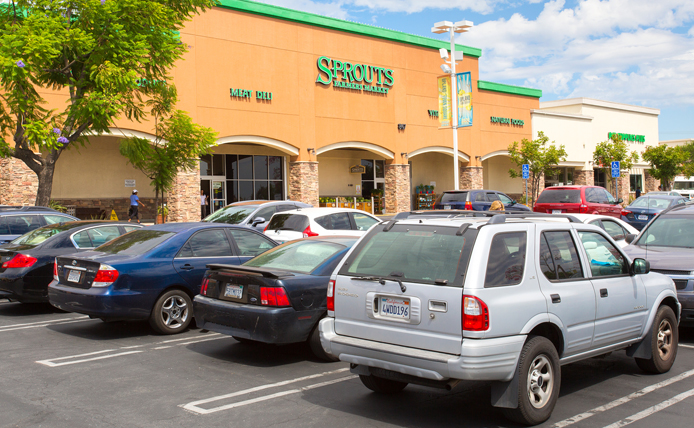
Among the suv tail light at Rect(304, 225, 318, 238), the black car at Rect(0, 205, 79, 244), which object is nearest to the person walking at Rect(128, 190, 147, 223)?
the black car at Rect(0, 205, 79, 244)

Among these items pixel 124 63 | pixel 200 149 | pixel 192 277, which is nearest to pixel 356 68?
pixel 200 149

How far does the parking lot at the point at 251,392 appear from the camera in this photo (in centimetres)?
528

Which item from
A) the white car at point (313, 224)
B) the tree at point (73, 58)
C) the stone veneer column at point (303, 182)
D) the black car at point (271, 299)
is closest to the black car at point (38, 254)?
the white car at point (313, 224)

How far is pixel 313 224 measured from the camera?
42.2 feet

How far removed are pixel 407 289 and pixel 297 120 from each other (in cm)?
2725

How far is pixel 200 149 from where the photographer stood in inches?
830

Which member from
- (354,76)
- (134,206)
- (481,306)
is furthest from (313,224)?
(354,76)

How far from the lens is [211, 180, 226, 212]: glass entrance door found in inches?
1264

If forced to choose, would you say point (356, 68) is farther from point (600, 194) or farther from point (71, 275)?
point (71, 275)

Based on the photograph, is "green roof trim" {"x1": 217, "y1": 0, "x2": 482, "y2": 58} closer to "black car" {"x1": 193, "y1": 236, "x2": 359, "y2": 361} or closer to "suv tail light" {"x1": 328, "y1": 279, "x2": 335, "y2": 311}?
"black car" {"x1": 193, "y1": 236, "x2": 359, "y2": 361}

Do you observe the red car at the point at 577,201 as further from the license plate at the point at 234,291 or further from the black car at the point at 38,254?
the license plate at the point at 234,291

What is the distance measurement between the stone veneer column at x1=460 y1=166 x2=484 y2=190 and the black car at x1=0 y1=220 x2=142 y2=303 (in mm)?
32184

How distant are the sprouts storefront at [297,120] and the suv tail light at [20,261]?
48.5 ft

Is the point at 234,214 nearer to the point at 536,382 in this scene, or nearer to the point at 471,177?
the point at 536,382
